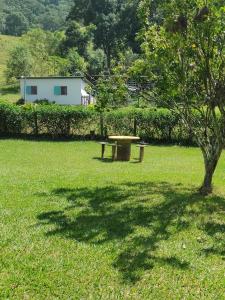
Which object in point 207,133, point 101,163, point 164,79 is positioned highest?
point 164,79

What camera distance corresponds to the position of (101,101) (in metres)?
9.63

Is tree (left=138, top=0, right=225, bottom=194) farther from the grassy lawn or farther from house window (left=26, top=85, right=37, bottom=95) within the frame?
house window (left=26, top=85, right=37, bottom=95)

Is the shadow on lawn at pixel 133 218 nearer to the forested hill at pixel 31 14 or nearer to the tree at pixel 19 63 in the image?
the tree at pixel 19 63

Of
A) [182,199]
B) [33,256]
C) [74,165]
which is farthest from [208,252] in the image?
[74,165]

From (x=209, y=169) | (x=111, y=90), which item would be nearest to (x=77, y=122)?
(x=111, y=90)

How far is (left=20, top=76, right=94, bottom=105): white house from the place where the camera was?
42.9m

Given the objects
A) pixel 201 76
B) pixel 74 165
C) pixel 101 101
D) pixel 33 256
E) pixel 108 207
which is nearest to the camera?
pixel 33 256

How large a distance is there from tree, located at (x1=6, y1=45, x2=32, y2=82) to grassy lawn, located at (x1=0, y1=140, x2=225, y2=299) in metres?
49.2

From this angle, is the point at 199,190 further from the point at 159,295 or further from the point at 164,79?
the point at 159,295

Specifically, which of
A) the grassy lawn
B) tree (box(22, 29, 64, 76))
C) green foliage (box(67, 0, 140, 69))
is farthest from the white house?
the grassy lawn

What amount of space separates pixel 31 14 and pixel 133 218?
160m

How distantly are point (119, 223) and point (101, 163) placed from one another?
24.5 ft

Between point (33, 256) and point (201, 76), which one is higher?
point (201, 76)

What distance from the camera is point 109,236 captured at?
5.81 m
